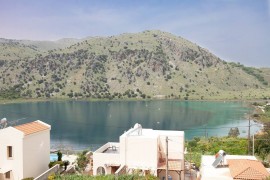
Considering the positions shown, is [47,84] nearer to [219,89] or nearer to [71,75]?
[71,75]

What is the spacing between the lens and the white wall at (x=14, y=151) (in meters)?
20.8

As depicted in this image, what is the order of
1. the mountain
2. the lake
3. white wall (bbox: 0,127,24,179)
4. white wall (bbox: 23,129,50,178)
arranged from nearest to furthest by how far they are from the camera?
white wall (bbox: 0,127,24,179) < white wall (bbox: 23,129,50,178) < the lake < the mountain

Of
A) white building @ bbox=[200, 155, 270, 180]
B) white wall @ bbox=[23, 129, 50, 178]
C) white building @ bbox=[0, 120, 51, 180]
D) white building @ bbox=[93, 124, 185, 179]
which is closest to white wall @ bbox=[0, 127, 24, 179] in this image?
white building @ bbox=[0, 120, 51, 180]

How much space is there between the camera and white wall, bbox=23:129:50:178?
70.0ft

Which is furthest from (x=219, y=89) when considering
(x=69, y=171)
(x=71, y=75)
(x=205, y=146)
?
(x=69, y=171)

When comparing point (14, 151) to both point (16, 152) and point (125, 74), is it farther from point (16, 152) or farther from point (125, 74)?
point (125, 74)

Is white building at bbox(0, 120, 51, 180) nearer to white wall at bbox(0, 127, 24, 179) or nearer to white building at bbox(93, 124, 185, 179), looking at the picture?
white wall at bbox(0, 127, 24, 179)

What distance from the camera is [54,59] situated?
155500 mm

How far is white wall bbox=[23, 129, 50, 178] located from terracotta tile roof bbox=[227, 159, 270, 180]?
38.8ft

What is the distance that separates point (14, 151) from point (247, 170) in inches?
513

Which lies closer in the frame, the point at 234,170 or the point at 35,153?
the point at 234,170

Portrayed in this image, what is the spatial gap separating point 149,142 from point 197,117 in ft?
250

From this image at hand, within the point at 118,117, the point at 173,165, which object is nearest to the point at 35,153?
the point at 173,165

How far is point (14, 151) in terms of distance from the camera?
20.9 meters
